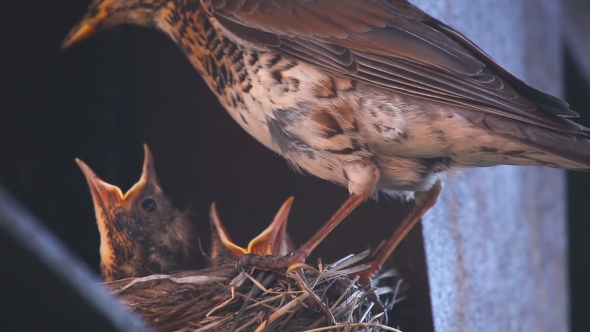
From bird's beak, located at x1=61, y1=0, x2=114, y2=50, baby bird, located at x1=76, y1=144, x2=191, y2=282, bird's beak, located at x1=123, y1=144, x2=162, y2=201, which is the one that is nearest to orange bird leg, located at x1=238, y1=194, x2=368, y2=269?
baby bird, located at x1=76, y1=144, x2=191, y2=282

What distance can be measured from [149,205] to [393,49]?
46.8 inches

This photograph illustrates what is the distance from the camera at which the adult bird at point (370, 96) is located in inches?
106

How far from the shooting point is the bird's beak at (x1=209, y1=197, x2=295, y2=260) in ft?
10.8

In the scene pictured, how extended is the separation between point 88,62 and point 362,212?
4.62 feet

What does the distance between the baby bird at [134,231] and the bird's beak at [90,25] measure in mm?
504

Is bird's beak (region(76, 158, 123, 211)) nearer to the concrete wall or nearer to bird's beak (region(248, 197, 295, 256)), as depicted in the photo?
bird's beak (region(248, 197, 295, 256))

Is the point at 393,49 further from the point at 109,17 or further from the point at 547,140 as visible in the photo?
the point at 109,17

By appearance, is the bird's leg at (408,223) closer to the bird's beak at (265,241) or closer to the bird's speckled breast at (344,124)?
the bird's speckled breast at (344,124)

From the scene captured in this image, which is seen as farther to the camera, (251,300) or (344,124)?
(344,124)

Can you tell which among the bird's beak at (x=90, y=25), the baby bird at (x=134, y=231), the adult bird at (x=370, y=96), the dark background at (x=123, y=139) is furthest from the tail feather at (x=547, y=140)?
the bird's beak at (x=90, y=25)

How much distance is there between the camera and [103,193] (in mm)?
3363

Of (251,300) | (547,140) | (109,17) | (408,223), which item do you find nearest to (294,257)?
(251,300)

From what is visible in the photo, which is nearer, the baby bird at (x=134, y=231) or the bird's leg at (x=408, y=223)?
the bird's leg at (x=408, y=223)

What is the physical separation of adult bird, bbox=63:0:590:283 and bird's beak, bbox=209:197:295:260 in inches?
12.7
